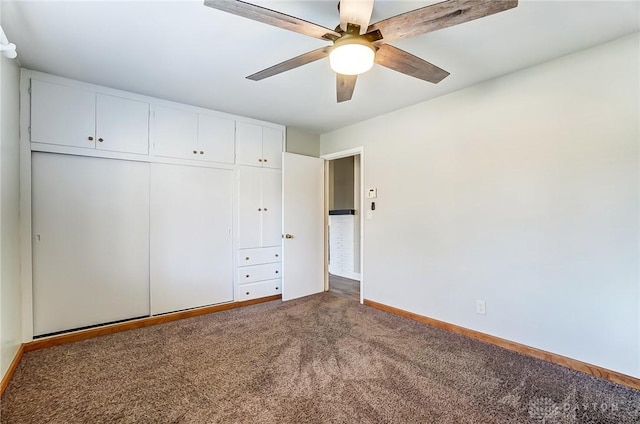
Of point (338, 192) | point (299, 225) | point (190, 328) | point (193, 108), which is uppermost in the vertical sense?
point (193, 108)

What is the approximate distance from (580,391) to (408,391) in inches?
44.2

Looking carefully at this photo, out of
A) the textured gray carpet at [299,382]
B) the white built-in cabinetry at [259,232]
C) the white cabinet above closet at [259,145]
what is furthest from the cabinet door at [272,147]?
the textured gray carpet at [299,382]

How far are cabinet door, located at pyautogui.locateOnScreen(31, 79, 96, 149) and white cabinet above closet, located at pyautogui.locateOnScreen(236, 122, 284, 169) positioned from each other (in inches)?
58.0

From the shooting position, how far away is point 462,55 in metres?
2.24

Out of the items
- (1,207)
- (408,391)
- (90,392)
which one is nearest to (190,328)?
(90,392)

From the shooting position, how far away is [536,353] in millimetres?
2350

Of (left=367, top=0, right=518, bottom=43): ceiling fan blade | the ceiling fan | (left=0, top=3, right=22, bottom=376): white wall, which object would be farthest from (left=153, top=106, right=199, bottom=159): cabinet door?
(left=367, top=0, right=518, bottom=43): ceiling fan blade

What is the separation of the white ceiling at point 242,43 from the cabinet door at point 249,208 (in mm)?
1056

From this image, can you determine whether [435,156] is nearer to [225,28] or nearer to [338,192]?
[225,28]

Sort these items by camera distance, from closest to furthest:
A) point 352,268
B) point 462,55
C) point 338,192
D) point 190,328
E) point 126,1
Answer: point 126,1 → point 462,55 → point 190,328 → point 352,268 → point 338,192

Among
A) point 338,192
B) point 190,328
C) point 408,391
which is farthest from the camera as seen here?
point 338,192

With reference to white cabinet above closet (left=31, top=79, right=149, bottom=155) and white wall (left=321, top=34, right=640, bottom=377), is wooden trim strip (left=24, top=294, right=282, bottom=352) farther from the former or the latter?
white wall (left=321, top=34, right=640, bottom=377)

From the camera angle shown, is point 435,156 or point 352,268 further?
point 352,268

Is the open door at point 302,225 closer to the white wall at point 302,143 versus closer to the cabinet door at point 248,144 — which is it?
the white wall at point 302,143
